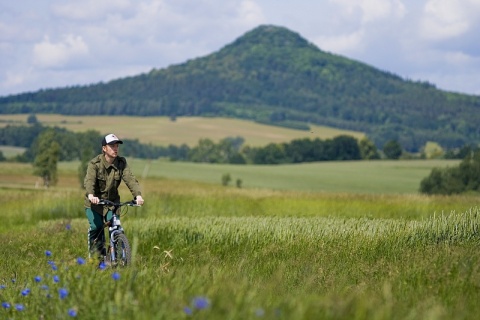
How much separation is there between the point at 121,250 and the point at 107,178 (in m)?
1.12

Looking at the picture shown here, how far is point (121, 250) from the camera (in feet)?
38.7

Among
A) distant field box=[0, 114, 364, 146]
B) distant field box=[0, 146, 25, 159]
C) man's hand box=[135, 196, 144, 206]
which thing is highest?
man's hand box=[135, 196, 144, 206]

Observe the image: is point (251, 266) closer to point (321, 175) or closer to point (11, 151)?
point (321, 175)

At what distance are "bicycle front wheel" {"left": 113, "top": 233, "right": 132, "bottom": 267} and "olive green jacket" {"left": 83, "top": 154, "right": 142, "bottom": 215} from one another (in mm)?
681

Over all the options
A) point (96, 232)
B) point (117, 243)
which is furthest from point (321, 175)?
point (117, 243)

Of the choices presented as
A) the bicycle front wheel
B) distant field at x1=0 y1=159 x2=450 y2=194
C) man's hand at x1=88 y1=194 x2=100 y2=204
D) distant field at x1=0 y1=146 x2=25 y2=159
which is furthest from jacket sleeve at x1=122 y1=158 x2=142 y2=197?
distant field at x1=0 y1=146 x2=25 y2=159

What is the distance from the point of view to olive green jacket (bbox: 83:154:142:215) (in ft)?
40.2

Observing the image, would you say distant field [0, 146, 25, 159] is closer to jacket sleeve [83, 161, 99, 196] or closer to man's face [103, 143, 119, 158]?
jacket sleeve [83, 161, 99, 196]

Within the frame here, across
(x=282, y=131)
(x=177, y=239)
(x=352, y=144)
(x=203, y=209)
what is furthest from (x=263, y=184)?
(x=282, y=131)

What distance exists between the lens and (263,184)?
87625 millimetres

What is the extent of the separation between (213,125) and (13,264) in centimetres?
18045

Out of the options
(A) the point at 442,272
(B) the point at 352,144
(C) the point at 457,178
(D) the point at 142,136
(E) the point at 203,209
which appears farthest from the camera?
(D) the point at 142,136

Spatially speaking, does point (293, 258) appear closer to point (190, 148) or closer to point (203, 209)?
point (203, 209)

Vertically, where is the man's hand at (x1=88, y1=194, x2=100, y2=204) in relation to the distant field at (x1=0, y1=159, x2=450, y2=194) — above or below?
above
